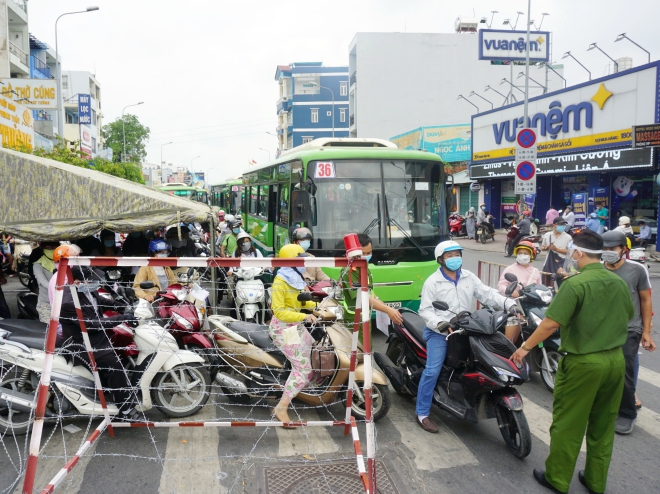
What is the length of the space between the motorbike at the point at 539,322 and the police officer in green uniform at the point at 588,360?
6.54ft

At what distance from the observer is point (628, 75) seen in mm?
20172

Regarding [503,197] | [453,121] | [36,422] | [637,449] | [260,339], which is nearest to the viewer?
[36,422]

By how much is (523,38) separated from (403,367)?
31.0m

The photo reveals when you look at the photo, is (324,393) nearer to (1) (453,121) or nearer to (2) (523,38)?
(2) (523,38)

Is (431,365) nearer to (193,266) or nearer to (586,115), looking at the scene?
(193,266)

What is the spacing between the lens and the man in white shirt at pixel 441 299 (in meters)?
4.85

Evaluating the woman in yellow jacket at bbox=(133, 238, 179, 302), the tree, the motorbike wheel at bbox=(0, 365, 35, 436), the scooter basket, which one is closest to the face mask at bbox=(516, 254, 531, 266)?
the scooter basket

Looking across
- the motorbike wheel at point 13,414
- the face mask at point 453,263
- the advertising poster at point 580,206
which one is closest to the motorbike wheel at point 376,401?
the face mask at point 453,263

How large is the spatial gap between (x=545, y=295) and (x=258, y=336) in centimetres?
312

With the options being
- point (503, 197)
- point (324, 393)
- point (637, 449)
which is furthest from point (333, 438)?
point (503, 197)

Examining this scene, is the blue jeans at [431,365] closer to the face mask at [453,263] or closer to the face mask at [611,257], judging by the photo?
the face mask at [453,263]

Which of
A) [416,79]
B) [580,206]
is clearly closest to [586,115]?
[580,206]

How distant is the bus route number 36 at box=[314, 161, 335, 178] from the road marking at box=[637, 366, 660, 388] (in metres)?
5.09

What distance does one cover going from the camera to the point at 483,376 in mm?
4445
